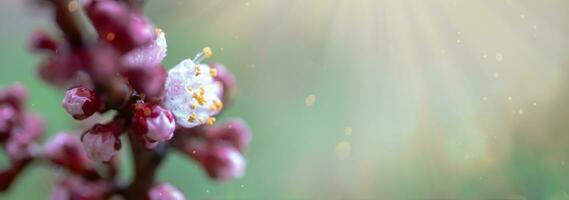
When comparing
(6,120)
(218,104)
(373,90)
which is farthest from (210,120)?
(373,90)

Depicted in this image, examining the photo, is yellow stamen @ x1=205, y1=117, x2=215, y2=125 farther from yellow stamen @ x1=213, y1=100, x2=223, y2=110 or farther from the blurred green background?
the blurred green background

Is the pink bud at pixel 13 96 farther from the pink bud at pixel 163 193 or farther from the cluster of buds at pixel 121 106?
the pink bud at pixel 163 193

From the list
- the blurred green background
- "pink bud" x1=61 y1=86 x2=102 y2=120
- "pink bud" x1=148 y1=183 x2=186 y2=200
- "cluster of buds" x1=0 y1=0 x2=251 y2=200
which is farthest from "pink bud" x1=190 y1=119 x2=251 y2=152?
the blurred green background

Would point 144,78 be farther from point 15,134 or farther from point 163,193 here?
point 15,134

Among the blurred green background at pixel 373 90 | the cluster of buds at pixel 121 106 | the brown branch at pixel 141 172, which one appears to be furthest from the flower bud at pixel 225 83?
the blurred green background at pixel 373 90

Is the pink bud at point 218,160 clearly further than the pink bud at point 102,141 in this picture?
Yes

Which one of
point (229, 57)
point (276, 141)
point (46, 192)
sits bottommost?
point (46, 192)

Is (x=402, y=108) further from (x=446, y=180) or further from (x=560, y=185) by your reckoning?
(x=560, y=185)

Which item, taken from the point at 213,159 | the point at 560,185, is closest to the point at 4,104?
the point at 213,159
